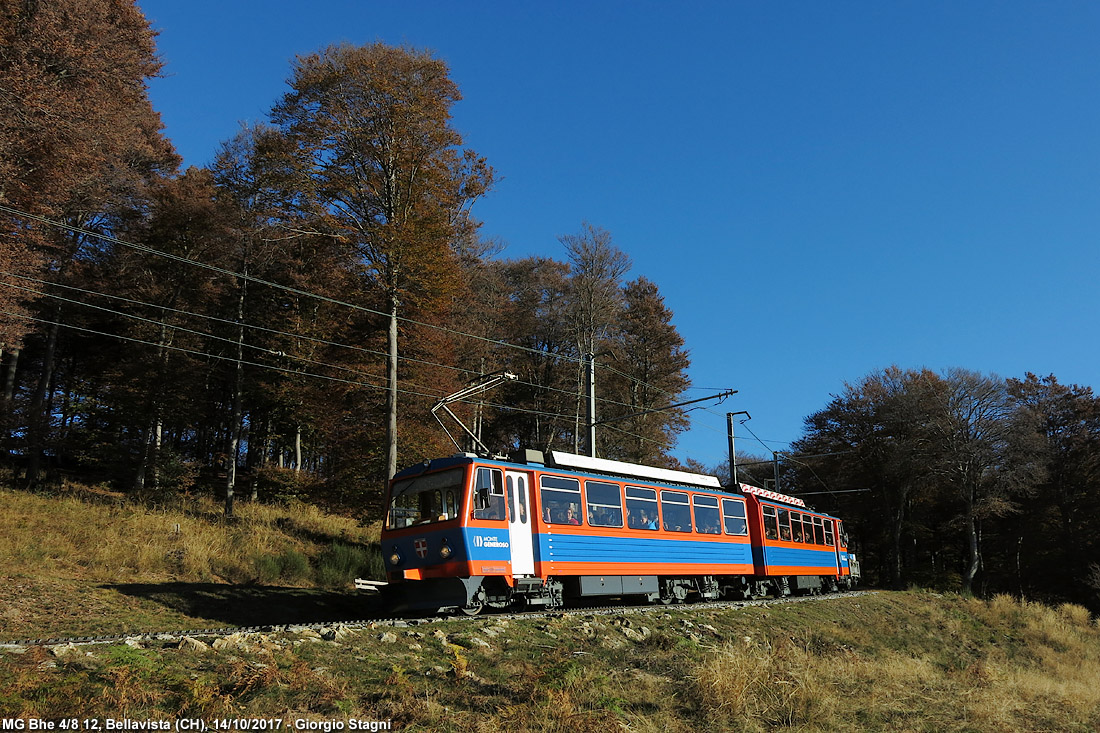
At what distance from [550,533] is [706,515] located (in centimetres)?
624

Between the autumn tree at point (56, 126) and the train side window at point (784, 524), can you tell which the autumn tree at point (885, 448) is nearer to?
the train side window at point (784, 524)

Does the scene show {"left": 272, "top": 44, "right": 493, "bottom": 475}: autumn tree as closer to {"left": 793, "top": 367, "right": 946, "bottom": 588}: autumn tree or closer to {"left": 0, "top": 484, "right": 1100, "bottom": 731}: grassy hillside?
{"left": 0, "top": 484, "right": 1100, "bottom": 731}: grassy hillside

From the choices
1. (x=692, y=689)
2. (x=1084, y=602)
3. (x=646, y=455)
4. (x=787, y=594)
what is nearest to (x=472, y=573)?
(x=692, y=689)

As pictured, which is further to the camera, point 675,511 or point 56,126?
point 56,126

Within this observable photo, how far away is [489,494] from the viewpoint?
47.2ft

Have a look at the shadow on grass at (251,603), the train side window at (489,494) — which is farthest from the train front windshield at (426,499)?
the shadow on grass at (251,603)

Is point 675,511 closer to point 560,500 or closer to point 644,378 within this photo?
point 560,500

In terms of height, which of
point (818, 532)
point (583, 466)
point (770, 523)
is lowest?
point (818, 532)

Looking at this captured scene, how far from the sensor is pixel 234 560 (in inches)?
713

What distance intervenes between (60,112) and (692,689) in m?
20.4

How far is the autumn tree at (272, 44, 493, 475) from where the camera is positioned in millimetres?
22422

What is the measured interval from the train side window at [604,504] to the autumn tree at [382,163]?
7.10 m

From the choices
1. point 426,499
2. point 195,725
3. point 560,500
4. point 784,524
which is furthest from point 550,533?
point 784,524

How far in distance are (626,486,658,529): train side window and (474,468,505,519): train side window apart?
3.83 meters
